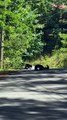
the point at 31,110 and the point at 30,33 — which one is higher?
the point at 31,110

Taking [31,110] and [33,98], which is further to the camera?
[33,98]

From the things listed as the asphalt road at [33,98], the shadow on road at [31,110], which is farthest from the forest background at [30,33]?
the shadow on road at [31,110]

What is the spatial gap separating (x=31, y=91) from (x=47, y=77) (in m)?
3.51

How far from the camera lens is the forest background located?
3322 cm

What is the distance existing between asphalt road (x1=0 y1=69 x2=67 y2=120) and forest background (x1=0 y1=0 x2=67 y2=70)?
628 inches

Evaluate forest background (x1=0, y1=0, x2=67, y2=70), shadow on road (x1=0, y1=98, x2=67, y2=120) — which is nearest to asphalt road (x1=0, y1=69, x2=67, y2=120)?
shadow on road (x1=0, y1=98, x2=67, y2=120)

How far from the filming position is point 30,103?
8891mm

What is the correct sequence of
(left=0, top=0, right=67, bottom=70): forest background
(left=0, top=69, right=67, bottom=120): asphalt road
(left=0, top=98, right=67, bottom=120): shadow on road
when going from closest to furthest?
(left=0, top=98, right=67, bottom=120): shadow on road, (left=0, top=69, right=67, bottom=120): asphalt road, (left=0, top=0, right=67, bottom=70): forest background

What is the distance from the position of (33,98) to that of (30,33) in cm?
2665

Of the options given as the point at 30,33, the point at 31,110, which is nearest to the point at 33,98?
the point at 31,110

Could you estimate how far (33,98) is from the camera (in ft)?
31.5

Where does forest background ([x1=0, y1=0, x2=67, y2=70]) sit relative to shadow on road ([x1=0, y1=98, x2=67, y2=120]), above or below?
below

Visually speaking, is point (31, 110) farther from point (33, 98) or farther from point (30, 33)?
point (30, 33)

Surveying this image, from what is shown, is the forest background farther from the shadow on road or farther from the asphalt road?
the shadow on road
